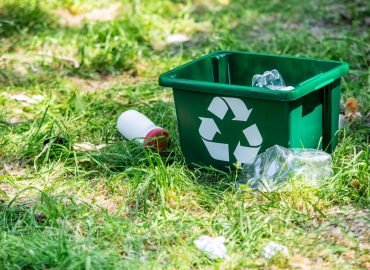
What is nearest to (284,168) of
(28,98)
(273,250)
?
(273,250)

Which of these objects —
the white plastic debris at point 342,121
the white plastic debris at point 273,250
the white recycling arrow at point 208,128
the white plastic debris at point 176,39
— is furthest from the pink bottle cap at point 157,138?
the white plastic debris at point 176,39

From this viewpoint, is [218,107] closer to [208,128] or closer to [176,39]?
[208,128]

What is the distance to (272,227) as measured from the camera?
2.51 meters

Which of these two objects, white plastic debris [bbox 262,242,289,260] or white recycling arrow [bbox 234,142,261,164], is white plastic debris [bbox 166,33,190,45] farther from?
white plastic debris [bbox 262,242,289,260]

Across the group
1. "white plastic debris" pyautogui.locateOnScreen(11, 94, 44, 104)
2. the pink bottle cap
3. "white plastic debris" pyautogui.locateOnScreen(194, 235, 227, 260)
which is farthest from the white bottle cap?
"white plastic debris" pyautogui.locateOnScreen(194, 235, 227, 260)

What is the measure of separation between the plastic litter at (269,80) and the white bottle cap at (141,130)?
0.49m

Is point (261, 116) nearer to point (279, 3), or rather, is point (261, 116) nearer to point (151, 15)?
point (151, 15)

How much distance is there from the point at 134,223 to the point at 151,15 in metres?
2.75

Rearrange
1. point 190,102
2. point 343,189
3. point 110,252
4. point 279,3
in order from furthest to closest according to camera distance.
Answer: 1. point 279,3
2. point 190,102
3. point 343,189
4. point 110,252

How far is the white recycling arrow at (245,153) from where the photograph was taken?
287cm

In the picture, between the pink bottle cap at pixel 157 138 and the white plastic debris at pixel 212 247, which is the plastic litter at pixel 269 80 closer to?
the pink bottle cap at pixel 157 138

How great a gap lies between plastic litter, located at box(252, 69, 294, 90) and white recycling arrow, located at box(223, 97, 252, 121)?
28cm

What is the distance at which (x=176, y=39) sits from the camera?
4859 millimetres

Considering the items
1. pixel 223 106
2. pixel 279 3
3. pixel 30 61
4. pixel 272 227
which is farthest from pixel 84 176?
pixel 279 3
